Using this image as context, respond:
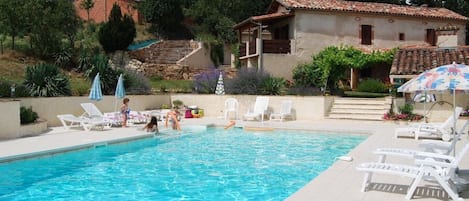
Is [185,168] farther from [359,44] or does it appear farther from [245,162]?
[359,44]

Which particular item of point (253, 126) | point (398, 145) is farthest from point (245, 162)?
point (253, 126)

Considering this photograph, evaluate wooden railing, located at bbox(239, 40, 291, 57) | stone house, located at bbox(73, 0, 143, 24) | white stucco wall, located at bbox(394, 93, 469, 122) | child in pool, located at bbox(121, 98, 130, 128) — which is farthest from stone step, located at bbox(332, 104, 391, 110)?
stone house, located at bbox(73, 0, 143, 24)

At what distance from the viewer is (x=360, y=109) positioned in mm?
20922

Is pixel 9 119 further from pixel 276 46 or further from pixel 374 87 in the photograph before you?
pixel 374 87

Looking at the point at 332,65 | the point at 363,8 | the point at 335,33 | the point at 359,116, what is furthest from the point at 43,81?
the point at 363,8

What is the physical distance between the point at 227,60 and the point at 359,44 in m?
11.5

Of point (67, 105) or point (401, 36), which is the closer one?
point (67, 105)

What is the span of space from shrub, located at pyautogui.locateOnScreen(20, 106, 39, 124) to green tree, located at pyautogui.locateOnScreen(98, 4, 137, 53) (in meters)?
17.7

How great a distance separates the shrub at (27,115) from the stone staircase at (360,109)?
481 inches

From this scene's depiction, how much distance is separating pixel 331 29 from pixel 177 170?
827 inches

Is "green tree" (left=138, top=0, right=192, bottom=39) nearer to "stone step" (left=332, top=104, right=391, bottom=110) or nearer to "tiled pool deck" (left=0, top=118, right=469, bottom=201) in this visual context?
"tiled pool deck" (left=0, top=118, right=469, bottom=201)

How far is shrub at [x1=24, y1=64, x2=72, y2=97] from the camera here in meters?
16.9

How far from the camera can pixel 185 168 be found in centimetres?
1055

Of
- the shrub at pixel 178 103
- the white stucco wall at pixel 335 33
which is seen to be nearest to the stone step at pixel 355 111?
the shrub at pixel 178 103
